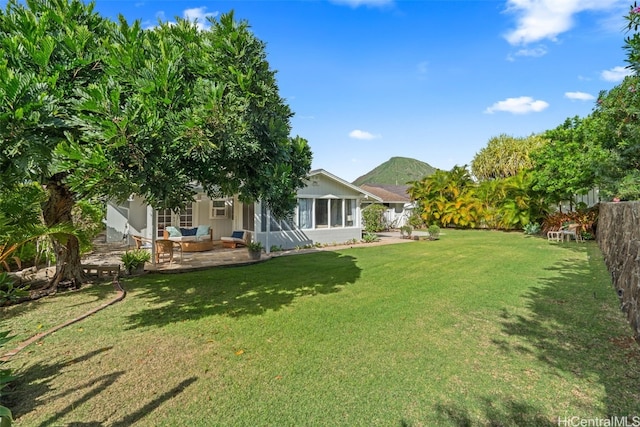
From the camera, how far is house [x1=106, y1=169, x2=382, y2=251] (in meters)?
15.9

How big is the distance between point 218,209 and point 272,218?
14.1ft

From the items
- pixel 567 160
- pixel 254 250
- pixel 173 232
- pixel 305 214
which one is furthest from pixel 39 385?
pixel 567 160

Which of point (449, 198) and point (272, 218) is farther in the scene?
point (449, 198)

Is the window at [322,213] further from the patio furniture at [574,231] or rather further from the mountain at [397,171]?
the mountain at [397,171]

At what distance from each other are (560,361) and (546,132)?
18.5m

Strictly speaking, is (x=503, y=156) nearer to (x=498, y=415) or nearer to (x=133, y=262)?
(x=133, y=262)

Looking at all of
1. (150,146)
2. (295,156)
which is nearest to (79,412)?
(150,146)

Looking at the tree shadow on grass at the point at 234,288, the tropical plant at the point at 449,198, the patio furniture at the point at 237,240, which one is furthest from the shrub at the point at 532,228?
the patio furniture at the point at 237,240

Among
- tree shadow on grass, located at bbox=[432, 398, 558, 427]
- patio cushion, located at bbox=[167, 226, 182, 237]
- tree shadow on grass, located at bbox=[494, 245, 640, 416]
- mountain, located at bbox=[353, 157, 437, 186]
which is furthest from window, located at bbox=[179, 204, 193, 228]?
mountain, located at bbox=[353, 157, 437, 186]

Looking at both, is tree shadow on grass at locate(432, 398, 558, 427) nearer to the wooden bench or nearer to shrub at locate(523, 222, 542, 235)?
the wooden bench

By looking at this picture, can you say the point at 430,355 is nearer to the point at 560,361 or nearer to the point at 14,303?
the point at 560,361

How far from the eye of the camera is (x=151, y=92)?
416cm

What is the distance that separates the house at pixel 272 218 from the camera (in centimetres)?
1590

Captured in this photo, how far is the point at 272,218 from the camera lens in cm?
1548
